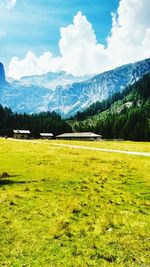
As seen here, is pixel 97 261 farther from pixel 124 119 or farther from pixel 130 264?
pixel 124 119

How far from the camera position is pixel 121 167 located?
31.9 meters

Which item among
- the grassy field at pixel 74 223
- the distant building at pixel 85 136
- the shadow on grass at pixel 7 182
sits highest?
the distant building at pixel 85 136

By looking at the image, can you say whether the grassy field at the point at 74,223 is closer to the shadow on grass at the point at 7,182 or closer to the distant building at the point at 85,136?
the shadow on grass at the point at 7,182

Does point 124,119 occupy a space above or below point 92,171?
above

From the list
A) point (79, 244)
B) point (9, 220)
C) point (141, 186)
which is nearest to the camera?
point (79, 244)

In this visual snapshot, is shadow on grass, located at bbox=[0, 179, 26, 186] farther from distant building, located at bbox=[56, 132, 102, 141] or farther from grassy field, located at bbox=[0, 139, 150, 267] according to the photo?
distant building, located at bbox=[56, 132, 102, 141]

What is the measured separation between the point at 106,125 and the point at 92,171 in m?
171

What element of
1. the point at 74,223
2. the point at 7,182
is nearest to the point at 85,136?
the point at 7,182

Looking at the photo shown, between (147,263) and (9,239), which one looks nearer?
(147,263)

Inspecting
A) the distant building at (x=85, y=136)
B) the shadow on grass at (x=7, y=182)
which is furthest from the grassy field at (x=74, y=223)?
the distant building at (x=85, y=136)

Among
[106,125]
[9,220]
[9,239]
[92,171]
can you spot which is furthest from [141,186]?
[106,125]

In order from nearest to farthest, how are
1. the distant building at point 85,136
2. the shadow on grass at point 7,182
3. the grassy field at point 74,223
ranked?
the grassy field at point 74,223, the shadow on grass at point 7,182, the distant building at point 85,136

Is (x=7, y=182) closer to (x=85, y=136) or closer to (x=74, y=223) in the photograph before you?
(x=74, y=223)

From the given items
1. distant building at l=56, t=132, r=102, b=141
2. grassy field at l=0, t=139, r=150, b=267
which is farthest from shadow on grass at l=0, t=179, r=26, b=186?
distant building at l=56, t=132, r=102, b=141
